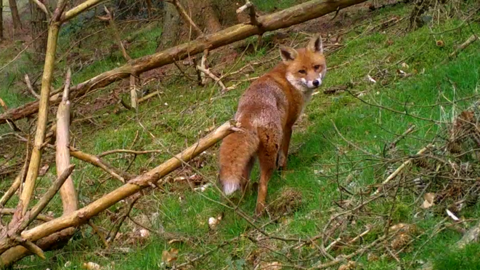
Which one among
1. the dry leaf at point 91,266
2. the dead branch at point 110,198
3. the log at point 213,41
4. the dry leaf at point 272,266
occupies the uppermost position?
the dry leaf at point 272,266

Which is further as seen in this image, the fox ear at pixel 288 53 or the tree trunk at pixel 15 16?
the tree trunk at pixel 15 16

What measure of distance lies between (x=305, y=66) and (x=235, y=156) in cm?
234

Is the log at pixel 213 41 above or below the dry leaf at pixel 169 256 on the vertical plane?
below

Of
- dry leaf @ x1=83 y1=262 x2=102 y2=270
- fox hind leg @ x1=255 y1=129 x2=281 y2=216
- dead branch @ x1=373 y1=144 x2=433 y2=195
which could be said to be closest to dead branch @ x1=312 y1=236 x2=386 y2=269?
dead branch @ x1=373 y1=144 x2=433 y2=195

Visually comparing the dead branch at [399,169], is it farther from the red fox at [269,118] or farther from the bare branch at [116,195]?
the bare branch at [116,195]

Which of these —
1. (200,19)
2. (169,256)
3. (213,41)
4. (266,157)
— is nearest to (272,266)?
(169,256)

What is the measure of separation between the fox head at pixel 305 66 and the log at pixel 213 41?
2.83 metres

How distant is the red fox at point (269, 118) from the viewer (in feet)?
21.6

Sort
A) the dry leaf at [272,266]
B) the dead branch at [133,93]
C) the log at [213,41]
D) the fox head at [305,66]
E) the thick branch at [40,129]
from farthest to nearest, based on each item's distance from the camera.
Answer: the dead branch at [133,93] → the log at [213,41] → the fox head at [305,66] → the thick branch at [40,129] → the dry leaf at [272,266]

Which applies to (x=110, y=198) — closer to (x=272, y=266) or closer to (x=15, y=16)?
(x=272, y=266)

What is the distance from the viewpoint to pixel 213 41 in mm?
11484

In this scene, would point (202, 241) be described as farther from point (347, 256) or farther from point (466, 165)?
point (466, 165)

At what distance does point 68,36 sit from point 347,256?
16.4 m

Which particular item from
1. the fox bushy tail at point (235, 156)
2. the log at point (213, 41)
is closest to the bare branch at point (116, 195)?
the fox bushy tail at point (235, 156)
